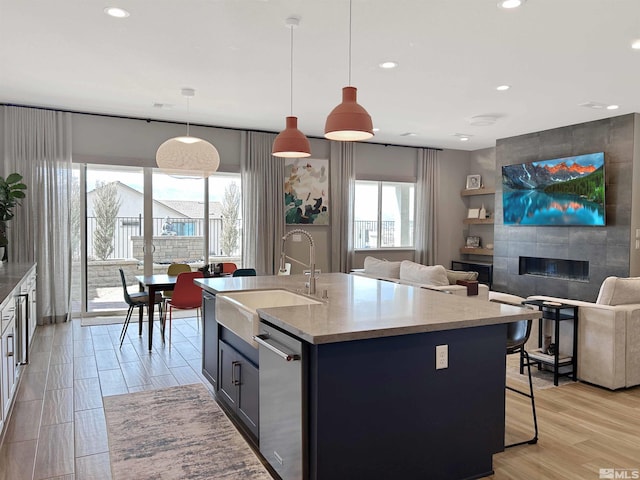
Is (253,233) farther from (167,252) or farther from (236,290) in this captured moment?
(236,290)

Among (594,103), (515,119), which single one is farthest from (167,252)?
(594,103)

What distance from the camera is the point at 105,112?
259 inches

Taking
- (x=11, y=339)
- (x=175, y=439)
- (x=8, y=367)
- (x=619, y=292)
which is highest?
(x=619, y=292)

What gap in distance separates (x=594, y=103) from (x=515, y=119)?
1.14 m

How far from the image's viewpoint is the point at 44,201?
6.34m

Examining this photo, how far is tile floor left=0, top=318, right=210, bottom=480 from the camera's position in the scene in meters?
2.77

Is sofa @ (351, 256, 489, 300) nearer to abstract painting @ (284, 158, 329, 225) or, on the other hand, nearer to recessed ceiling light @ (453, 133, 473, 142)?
abstract painting @ (284, 158, 329, 225)

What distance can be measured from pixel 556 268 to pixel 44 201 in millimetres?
7682

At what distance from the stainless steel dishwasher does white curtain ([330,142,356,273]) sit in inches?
233

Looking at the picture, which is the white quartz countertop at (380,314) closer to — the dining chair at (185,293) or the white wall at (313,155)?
the dining chair at (185,293)

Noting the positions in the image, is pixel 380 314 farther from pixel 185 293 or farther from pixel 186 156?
pixel 186 156

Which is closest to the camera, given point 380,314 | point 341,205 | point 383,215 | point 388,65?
point 380,314

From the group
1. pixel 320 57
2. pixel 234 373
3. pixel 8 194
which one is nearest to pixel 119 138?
pixel 8 194

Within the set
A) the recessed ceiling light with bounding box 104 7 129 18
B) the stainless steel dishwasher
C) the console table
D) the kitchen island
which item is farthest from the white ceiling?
the console table
